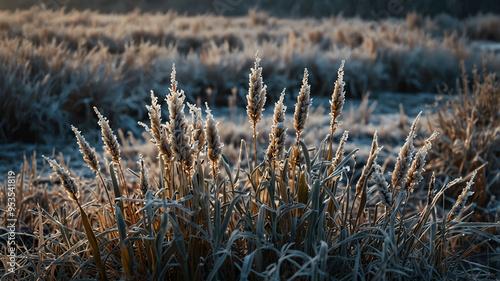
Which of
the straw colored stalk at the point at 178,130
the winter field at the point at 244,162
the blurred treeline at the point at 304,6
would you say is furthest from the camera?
the blurred treeline at the point at 304,6

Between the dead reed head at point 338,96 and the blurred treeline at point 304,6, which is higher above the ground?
the blurred treeline at point 304,6

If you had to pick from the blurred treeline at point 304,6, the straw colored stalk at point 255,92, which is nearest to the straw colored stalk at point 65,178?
A: the straw colored stalk at point 255,92

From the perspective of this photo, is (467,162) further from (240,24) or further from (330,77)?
(240,24)

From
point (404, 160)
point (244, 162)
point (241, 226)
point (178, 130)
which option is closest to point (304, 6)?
point (244, 162)

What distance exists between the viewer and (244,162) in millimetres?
3133

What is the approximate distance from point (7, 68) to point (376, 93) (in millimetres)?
4227

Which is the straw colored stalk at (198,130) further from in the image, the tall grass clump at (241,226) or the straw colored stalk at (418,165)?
the straw colored stalk at (418,165)

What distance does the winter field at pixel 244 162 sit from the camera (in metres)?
1.22

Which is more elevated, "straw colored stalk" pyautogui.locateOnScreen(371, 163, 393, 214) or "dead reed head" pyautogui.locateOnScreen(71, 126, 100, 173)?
"dead reed head" pyautogui.locateOnScreen(71, 126, 100, 173)

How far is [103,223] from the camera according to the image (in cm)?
150

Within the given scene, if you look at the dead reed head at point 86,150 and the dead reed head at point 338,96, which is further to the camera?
the dead reed head at point 338,96

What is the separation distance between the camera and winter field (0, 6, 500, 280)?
1.22m

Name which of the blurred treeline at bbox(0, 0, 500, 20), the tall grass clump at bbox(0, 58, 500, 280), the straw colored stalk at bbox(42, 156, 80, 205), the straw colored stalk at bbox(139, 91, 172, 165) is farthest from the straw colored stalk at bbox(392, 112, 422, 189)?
the blurred treeline at bbox(0, 0, 500, 20)

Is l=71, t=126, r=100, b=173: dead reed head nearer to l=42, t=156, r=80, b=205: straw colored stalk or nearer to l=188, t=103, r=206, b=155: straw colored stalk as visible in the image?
l=42, t=156, r=80, b=205: straw colored stalk
